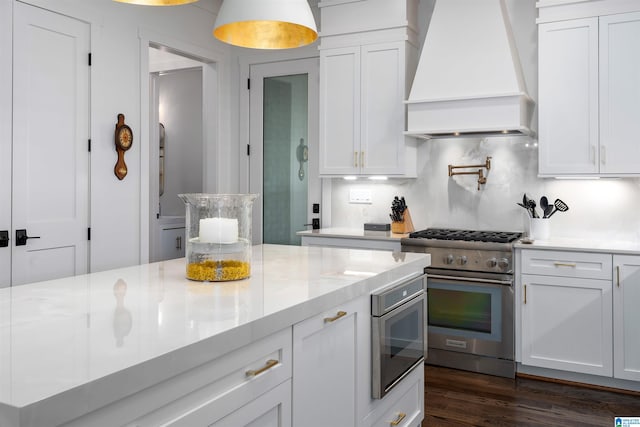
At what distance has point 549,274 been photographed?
12.0 ft

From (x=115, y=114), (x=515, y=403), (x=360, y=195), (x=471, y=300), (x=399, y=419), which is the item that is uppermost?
(x=115, y=114)

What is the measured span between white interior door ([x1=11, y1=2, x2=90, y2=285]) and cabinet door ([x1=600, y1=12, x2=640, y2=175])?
354cm

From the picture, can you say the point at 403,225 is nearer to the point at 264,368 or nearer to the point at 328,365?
the point at 328,365

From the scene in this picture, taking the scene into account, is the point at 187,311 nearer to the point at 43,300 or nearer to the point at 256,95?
the point at 43,300

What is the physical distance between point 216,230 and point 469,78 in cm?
278

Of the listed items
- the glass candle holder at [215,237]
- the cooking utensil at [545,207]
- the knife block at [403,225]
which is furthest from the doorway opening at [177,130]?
the glass candle holder at [215,237]

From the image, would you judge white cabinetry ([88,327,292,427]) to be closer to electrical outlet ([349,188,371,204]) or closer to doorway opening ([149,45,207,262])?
electrical outlet ([349,188,371,204])

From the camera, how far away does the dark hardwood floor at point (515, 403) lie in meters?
3.07

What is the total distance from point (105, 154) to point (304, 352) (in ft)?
9.39

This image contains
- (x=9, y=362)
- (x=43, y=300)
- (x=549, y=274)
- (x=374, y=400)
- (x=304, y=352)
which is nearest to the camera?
(x=9, y=362)

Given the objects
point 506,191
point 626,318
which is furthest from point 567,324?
point 506,191

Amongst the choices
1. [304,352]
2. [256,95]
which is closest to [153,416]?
[304,352]

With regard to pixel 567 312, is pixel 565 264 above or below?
above

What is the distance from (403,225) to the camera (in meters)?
4.47
